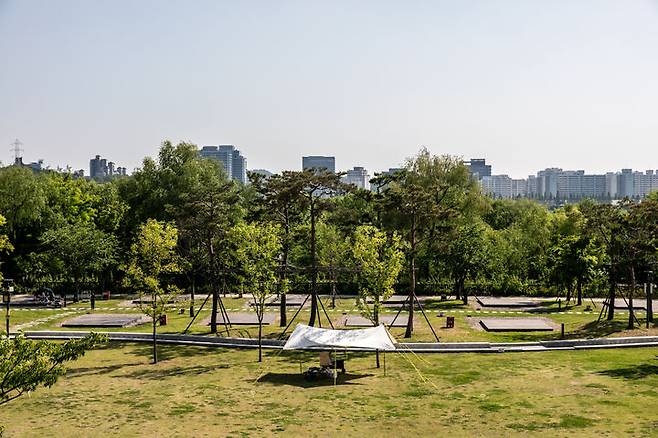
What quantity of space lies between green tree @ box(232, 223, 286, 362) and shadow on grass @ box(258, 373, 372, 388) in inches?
116

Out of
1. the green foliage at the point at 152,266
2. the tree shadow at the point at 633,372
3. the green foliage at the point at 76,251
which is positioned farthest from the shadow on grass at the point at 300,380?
the green foliage at the point at 76,251

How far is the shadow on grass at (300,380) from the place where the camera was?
85.0 feet

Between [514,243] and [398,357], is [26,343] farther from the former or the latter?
[514,243]

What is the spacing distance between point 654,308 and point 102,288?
1717 inches

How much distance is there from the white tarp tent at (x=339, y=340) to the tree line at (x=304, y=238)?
203 centimetres

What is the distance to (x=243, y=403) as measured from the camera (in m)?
23.2

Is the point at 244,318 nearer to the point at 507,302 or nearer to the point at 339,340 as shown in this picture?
the point at 339,340

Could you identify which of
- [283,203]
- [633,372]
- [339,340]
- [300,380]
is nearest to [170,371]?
[300,380]

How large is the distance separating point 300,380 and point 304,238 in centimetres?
1315

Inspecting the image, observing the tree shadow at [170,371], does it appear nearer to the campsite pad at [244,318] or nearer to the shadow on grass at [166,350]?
the shadow on grass at [166,350]

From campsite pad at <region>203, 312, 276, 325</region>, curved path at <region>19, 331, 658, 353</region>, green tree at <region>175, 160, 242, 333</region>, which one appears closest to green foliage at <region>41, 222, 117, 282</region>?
campsite pad at <region>203, 312, 276, 325</region>

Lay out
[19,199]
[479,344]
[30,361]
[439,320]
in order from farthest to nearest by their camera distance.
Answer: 1. [19,199]
2. [439,320]
3. [479,344]
4. [30,361]

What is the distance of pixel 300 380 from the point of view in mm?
26562

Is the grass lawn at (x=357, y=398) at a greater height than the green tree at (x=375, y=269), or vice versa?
the green tree at (x=375, y=269)
